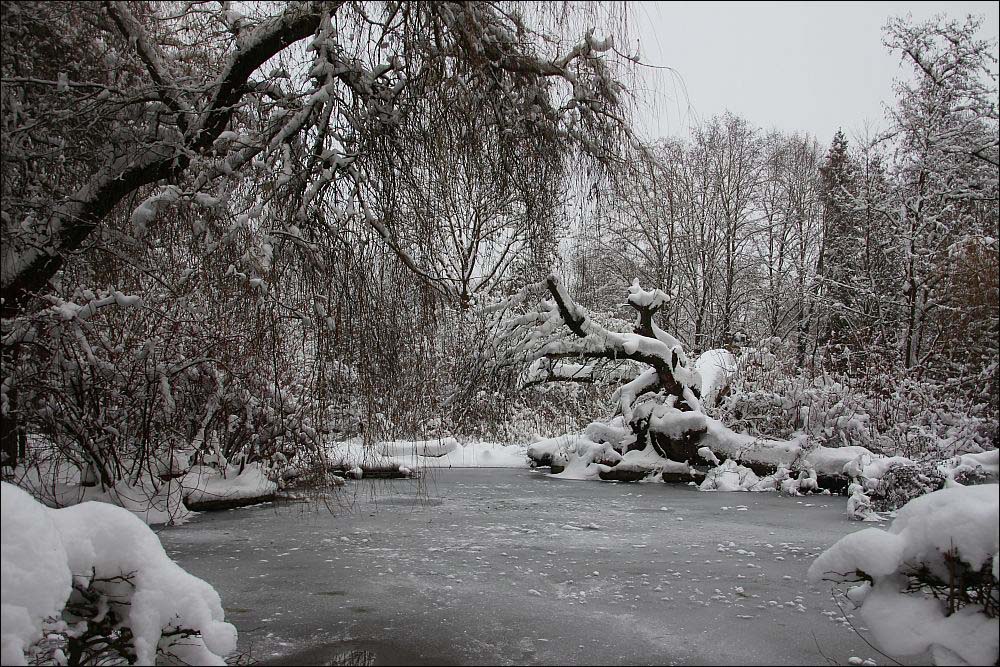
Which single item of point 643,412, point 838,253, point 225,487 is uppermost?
point 838,253

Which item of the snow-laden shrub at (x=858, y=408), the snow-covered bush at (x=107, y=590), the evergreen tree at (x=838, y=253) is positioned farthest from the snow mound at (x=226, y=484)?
the evergreen tree at (x=838, y=253)

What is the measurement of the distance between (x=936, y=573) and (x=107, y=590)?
151 inches

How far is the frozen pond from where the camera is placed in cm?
506

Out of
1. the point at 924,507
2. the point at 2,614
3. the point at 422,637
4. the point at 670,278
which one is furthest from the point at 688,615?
the point at 670,278

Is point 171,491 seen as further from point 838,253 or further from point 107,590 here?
point 838,253

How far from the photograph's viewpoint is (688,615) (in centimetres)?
582

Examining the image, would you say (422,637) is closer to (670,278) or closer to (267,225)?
(267,225)

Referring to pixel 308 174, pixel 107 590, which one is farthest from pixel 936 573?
pixel 308 174

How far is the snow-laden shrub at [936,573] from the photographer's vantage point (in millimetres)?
3385

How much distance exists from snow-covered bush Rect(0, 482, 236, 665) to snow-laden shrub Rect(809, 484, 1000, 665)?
3.20 metres

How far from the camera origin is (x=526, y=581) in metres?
6.90

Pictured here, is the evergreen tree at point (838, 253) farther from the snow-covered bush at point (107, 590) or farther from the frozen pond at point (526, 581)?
the snow-covered bush at point (107, 590)

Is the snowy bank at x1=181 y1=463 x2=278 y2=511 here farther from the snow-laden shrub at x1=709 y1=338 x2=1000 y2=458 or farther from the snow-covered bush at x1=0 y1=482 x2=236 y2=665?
the snow-laden shrub at x1=709 y1=338 x2=1000 y2=458

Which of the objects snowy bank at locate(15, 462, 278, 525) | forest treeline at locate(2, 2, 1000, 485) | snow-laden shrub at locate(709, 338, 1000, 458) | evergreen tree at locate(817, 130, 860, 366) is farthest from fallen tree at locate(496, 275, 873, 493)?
evergreen tree at locate(817, 130, 860, 366)
